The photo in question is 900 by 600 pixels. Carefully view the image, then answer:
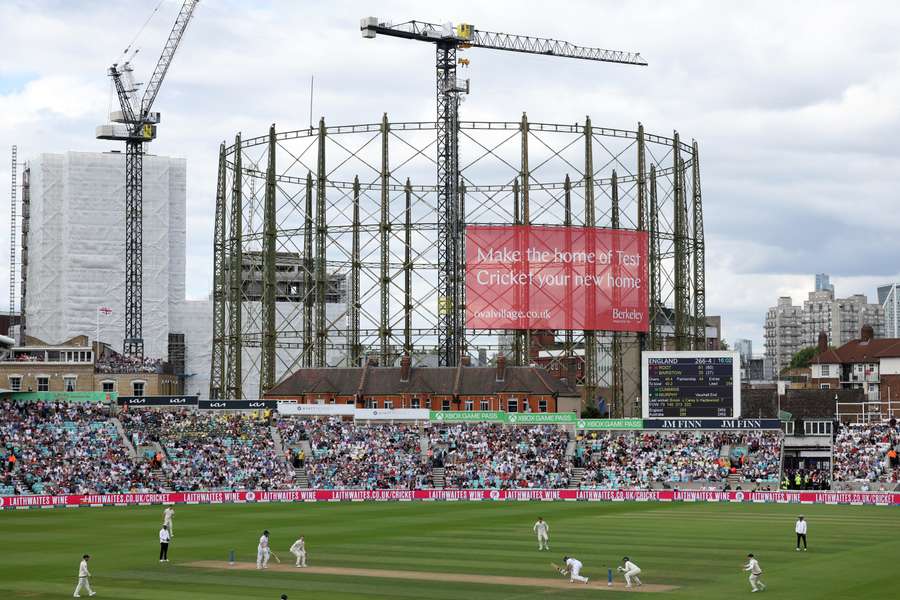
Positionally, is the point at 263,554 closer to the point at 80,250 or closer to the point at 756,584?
the point at 756,584

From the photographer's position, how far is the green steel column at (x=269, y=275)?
101 metres

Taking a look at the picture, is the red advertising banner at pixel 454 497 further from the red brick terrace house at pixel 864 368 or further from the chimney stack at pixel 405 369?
the red brick terrace house at pixel 864 368

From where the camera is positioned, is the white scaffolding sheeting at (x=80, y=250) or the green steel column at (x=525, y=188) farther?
the white scaffolding sheeting at (x=80, y=250)

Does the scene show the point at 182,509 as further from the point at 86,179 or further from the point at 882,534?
the point at 86,179

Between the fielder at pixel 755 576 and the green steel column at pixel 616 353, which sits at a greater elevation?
the green steel column at pixel 616 353

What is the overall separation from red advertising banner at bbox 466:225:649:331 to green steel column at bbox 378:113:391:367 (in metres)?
7.00

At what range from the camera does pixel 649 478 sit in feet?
255

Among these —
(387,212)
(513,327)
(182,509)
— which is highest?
(387,212)

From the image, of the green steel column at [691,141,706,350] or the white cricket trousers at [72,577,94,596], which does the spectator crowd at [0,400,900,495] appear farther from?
the white cricket trousers at [72,577,94,596]

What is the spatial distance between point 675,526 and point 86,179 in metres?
90.1

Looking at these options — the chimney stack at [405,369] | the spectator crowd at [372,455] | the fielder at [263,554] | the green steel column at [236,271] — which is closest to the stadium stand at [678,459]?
the spectator crowd at [372,455]

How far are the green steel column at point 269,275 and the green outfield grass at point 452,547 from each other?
107ft

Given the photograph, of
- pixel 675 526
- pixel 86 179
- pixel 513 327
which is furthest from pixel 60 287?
pixel 675 526

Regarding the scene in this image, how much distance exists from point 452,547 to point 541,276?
51.8 meters
